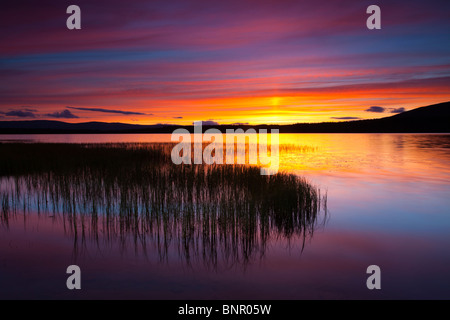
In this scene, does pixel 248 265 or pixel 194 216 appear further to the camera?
pixel 194 216

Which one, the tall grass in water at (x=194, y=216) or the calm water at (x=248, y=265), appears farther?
the tall grass in water at (x=194, y=216)

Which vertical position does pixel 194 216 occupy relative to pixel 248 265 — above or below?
above

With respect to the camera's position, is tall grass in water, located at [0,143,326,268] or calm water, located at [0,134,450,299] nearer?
calm water, located at [0,134,450,299]

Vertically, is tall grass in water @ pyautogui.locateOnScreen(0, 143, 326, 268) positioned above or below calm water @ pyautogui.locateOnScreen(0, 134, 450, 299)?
above

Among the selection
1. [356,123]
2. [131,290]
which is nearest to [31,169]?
[131,290]

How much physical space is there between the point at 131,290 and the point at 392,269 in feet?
15.0

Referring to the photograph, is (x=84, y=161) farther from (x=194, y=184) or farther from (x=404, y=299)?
(x=404, y=299)

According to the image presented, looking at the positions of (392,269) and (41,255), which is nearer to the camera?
(392,269)

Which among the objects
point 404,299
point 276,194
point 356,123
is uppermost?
point 356,123

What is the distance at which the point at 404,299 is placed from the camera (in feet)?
15.7

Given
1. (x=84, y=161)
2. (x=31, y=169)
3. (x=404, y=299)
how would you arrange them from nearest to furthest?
(x=404, y=299)
(x=31, y=169)
(x=84, y=161)

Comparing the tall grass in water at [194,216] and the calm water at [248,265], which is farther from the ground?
the tall grass in water at [194,216]
